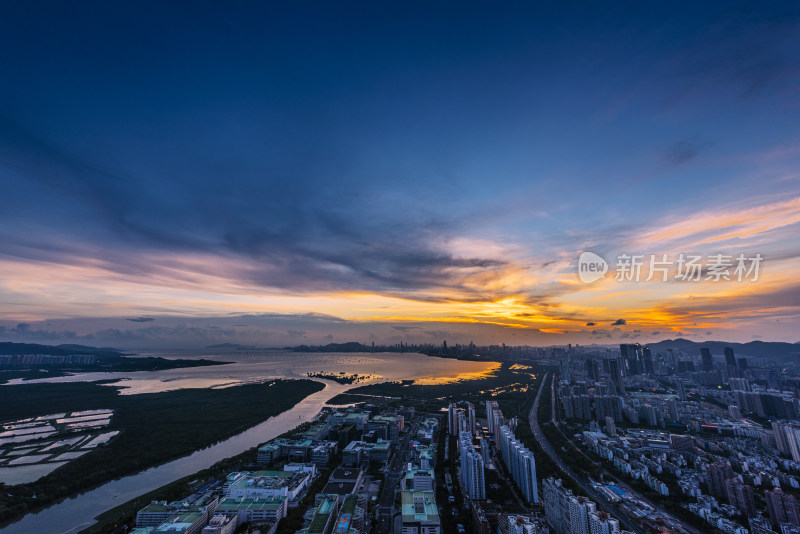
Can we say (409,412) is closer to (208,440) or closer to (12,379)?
(208,440)

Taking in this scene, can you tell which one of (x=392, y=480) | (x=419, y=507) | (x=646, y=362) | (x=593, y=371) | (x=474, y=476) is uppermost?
(x=646, y=362)

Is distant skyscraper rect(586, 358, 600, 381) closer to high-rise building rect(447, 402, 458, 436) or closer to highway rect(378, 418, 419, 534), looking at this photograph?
high-rise building rect(447, 402, 458, 436)

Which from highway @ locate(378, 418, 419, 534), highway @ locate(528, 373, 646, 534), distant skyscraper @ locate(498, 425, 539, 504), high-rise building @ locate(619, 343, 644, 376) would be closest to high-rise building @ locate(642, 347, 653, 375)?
high-rise building @ locate(619, 343, 644, 376)

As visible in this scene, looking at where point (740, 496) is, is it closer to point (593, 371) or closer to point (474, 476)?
point (474, 476)

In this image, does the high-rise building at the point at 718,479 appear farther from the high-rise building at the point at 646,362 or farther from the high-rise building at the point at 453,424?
the high-rise building at the point at 646,362

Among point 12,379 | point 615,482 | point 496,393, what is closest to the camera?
point 615,482

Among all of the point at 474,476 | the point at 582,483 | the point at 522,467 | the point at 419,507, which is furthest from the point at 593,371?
the point at 419,507

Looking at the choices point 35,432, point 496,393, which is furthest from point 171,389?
point 496,393

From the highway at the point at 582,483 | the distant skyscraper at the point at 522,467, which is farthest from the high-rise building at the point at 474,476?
the highway at the point at 582,483
